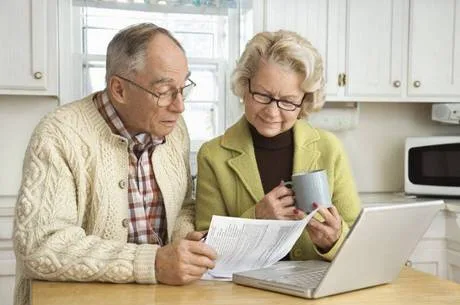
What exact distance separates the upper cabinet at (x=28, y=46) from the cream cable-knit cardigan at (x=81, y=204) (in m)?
1.42

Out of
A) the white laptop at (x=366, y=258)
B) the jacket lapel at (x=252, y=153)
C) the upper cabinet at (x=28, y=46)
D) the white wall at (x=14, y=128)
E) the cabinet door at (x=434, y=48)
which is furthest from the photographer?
the cabinet door at (x=434, y=48)

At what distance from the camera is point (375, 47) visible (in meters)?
3.33

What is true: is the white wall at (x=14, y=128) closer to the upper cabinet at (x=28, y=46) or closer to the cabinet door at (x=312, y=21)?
the upper cabinet at (x=28, y=46)

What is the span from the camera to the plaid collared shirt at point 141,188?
1.65m

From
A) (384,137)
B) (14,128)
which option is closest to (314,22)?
(384,137)

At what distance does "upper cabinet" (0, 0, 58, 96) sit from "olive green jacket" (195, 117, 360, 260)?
150cm

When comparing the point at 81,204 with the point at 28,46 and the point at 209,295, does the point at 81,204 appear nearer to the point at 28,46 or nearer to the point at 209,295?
the point at 209,295

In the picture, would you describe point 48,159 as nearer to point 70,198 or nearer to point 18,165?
point 70,198

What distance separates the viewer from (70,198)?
1506 millimetres

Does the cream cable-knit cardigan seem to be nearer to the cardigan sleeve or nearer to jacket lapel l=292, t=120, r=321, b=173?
the cardigan sleeve

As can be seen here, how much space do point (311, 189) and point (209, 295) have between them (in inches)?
12.2

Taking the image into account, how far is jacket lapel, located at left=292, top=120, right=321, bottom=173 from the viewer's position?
5.58 feet

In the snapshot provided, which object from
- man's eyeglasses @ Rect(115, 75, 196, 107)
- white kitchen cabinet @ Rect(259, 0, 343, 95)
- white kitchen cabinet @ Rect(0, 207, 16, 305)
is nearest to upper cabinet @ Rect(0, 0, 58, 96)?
white kitchen cabinet @ Rect(0, 207, 16, 305)

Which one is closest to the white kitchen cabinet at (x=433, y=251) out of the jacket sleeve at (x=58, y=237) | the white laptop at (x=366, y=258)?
the white laptop at (x=366, y=258)
